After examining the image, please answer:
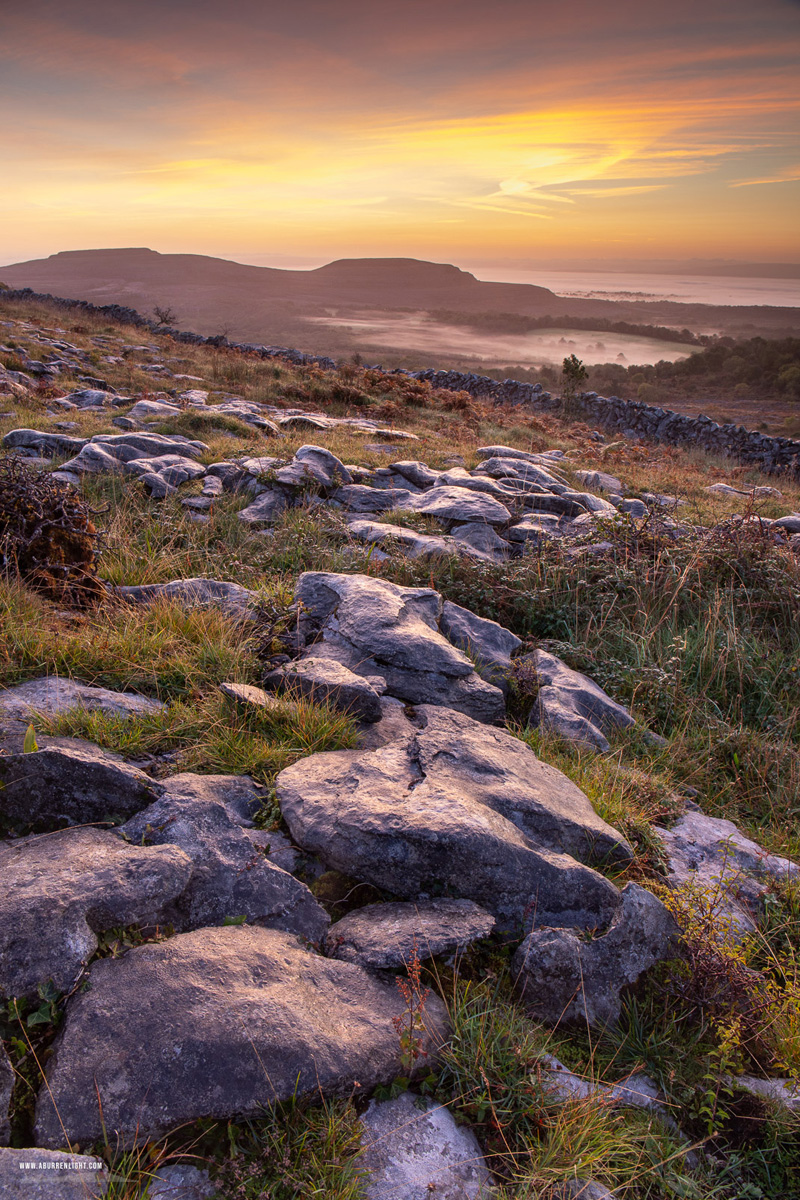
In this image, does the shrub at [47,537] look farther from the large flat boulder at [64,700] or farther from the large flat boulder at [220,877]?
the large flat boulder at [220,877]

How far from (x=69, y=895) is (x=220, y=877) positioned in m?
0.57

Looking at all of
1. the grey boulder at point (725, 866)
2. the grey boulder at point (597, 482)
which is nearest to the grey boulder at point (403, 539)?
the grey boulder at point (725, 866)

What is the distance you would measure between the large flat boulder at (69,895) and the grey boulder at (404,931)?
674 mm

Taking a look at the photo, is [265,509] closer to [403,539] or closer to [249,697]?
[403,539]

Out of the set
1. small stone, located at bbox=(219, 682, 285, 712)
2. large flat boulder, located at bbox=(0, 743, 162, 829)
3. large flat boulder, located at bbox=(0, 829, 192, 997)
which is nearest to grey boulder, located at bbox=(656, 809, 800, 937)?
small stone, located at bbox=(219, 682, 285, 712)

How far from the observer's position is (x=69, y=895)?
2.10 meters

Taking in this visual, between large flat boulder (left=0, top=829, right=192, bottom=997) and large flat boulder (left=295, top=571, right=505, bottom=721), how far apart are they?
2056mm

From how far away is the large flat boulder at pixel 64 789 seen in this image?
8.27 ft

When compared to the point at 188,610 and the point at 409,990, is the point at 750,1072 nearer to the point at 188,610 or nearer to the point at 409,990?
the point at 409,990

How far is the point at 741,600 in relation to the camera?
689cm

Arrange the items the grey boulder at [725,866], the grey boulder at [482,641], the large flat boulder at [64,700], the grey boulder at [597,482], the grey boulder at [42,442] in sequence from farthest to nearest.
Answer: the grey boulder at [597,482] < the grey boulder at [42,442] < the grey boulder at [482,641] < the grey boulder at [725,866] < the large flat boulder at [64,700]

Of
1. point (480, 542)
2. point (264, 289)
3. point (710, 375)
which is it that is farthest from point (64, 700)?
point (264, 289)

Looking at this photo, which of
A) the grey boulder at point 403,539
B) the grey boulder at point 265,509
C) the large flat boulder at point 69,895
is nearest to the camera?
the large flat boulder at point 69,895

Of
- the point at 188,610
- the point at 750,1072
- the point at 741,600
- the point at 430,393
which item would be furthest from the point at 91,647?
the point at 430,393
